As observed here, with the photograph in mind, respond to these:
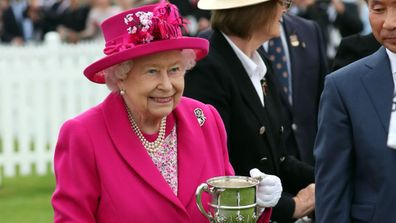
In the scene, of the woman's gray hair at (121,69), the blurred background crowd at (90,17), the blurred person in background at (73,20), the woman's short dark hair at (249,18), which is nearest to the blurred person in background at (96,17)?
the blurred background crowd at (90,17)

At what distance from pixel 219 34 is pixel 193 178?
1142 mm

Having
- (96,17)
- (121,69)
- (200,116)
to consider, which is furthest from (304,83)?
(96,17)

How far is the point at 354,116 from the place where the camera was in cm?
405

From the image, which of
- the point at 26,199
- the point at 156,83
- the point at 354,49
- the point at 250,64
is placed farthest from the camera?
the point at 26,199

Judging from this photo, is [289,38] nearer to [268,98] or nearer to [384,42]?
[268,98]

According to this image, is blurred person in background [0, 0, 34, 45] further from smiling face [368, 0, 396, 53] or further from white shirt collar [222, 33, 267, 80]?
smiling face [368, 0, 396, 53]

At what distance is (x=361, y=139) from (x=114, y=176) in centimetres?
103

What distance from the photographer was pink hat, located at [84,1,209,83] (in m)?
4.05

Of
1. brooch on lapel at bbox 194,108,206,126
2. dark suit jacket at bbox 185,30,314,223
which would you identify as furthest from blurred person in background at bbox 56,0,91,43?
brooch on lapel at bbox 194,108,206,126

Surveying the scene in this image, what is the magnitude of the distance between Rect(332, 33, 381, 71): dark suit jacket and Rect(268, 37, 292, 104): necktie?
0.75 metres

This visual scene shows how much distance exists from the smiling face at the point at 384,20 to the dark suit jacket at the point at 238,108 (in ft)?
3.85

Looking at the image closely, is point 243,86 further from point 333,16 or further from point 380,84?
point 333,16

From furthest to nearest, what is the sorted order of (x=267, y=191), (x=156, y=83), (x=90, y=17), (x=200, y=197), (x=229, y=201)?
(x=90, y=17)
(x=267, y=191)
(x=156, y=83)
(x=200, y=197)
(x=229, y=201)

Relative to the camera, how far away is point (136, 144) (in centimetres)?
421
